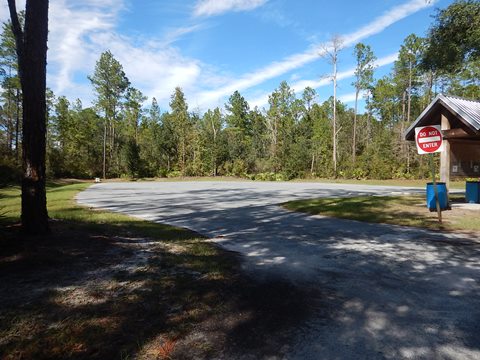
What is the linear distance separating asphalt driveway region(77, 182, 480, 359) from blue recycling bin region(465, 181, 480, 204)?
5730mm

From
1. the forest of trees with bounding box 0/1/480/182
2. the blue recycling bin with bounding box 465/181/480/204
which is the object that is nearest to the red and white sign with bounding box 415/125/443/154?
the blue recycling bin with bounding box 465/181/480/204

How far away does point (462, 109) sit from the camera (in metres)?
9.84

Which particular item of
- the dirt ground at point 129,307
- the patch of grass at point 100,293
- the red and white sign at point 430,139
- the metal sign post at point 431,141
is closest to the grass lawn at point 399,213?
the metal sign post at point 431,141

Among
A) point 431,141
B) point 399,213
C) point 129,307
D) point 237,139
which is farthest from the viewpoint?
point 237,139

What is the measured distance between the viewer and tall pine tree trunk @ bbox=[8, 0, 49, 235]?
4.96 meters

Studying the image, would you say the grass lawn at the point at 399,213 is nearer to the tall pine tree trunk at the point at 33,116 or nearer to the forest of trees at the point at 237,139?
the tall pine tree trunk at the point at 33,116

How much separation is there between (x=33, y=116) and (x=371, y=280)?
18.2ft

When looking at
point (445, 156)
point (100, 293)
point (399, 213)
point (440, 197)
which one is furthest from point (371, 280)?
point (445, 156)

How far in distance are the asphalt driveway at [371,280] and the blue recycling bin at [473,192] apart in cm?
573

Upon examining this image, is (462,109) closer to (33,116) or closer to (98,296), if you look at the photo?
(98,296)

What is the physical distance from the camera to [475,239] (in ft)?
21.4

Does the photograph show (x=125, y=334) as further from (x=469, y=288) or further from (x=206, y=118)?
(x=206, y=118)

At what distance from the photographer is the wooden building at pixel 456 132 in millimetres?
9820

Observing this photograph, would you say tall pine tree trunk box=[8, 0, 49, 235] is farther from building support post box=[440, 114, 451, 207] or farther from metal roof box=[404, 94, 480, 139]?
building support post box=[440, 114, 451, 207]
